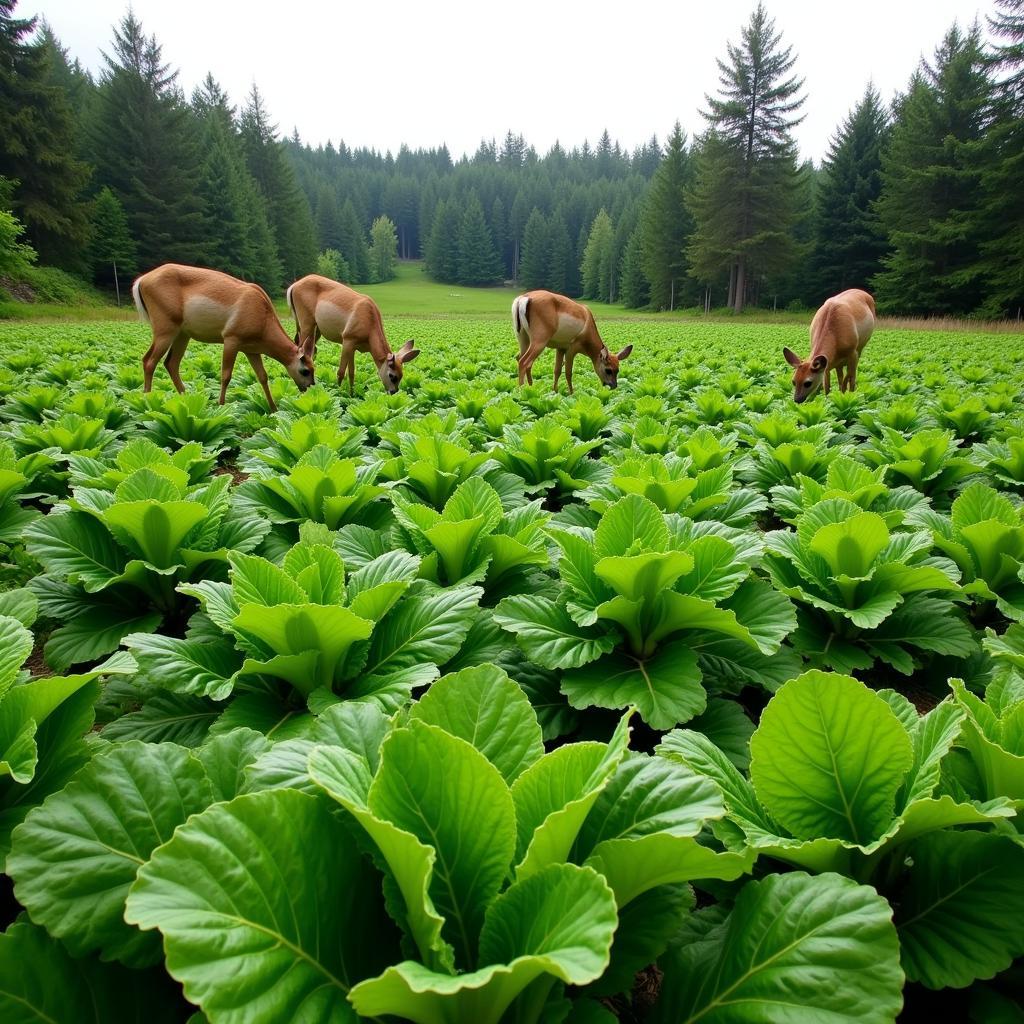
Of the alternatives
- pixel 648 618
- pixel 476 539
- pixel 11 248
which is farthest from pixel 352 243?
pixel 648 618

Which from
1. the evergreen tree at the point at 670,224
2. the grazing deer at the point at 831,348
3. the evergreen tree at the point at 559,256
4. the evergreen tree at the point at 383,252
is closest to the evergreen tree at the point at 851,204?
the evergreen tree at the point at 670,224

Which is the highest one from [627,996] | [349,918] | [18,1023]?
[349,918]

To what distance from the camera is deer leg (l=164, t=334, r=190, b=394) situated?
27.6 feet

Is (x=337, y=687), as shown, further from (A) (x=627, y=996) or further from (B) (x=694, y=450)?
(B) (x=694, y=450)

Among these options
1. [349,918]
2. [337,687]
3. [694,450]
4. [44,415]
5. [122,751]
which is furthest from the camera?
[44,415]

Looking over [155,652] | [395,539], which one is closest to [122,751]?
[155,652]

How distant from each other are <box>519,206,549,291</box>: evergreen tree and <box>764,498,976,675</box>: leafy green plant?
278 ft

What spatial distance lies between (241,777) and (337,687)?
2.48ft

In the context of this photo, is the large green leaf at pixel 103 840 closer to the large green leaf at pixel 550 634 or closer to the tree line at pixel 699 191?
the large green leaf at pixel 550 634

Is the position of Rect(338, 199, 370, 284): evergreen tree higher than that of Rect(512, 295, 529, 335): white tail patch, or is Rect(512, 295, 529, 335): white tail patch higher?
Rect(338, 199, 370, 284): evergreen tree

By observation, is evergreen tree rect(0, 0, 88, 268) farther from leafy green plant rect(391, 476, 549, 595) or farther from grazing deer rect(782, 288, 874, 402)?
leafy green plant rect(391, 476, 549, 595)

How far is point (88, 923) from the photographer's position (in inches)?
38.2

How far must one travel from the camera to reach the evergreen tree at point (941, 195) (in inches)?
1395

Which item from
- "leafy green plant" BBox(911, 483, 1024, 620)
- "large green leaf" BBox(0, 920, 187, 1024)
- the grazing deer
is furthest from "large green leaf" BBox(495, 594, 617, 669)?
the grazing deer
